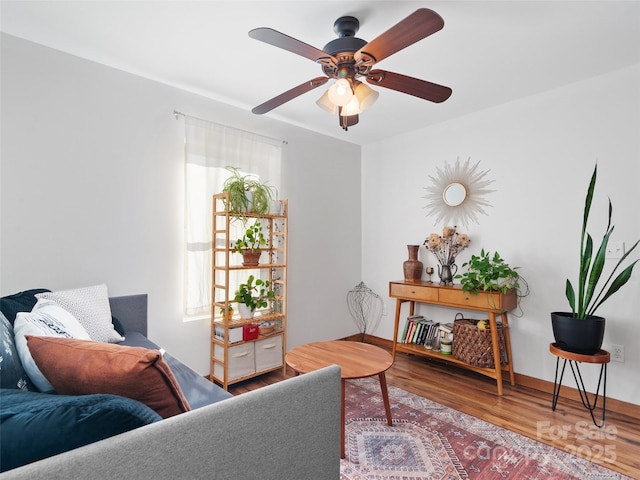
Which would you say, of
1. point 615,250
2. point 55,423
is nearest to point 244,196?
point 55,423

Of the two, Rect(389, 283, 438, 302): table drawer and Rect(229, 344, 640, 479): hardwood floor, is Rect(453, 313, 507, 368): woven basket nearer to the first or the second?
Rect(229, 344, 640, 479): hardwood floor

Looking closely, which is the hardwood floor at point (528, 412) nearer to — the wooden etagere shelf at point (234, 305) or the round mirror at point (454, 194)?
the wooden etagere shelf at point (234, 305)

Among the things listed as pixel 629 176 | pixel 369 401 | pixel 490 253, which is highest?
pixel 629 176

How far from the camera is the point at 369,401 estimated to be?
8.38ft

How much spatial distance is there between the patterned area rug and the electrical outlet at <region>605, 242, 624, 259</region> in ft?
4.78

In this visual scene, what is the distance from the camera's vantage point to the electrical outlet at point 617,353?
8.00 feet

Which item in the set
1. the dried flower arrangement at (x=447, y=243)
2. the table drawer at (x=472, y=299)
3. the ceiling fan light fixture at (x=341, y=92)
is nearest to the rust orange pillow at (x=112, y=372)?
the ceiling fan light fixture at (x=341, y=92)

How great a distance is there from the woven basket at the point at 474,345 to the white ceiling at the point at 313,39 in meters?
2.00

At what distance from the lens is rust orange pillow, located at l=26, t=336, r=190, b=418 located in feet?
2.77

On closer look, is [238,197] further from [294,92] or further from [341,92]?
[341,92]

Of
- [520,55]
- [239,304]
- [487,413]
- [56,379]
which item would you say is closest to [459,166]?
[520,55]

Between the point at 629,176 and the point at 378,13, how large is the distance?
7.05 feet

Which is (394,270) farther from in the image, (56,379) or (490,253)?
(56,379)

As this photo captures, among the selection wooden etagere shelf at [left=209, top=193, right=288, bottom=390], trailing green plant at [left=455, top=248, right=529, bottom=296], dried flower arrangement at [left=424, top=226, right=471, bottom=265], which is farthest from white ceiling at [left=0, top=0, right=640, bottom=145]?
trailing green plant at [left=455, top=248, right=529, bottom=296]
